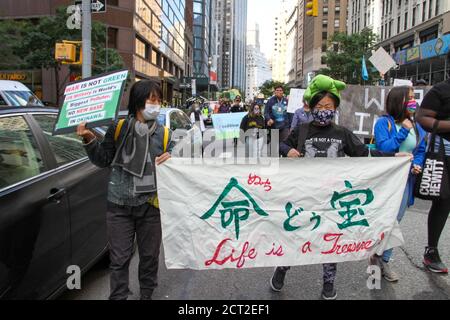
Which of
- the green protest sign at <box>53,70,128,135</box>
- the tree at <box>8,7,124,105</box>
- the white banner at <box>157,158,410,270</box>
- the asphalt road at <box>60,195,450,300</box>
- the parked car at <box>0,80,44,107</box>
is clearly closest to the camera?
the green protest sign at <box>53,70,128,135</box>

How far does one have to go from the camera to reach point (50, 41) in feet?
91.8

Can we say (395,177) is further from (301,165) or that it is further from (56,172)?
(56,172)

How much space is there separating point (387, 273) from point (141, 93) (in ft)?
8.78

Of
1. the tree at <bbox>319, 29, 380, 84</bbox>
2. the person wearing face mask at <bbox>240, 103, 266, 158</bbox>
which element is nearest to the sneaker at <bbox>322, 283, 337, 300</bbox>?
the person wearing face mask at <bbox>240, 103, 266, 158</bbox>

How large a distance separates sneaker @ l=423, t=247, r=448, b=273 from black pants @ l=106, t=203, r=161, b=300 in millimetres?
2601

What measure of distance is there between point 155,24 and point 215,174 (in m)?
48.2

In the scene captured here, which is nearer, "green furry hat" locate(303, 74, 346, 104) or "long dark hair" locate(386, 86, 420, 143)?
"green furry hat" locate(303, 74, 346, 104)

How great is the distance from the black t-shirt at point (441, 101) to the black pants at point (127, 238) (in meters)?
2.58

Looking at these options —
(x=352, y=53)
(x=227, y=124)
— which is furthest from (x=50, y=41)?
(x=352, y=53)

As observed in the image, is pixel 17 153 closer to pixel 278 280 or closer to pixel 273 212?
pixel 273 212

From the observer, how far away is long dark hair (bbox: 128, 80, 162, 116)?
3.16m

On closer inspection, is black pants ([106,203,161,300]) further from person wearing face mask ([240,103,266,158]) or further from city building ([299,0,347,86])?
city building ([299,0,347,86])

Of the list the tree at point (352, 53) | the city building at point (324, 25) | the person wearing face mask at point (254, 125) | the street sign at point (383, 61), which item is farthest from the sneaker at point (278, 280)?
the city building at point (324, 25)

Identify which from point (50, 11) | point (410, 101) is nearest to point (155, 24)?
point (50, 11)
